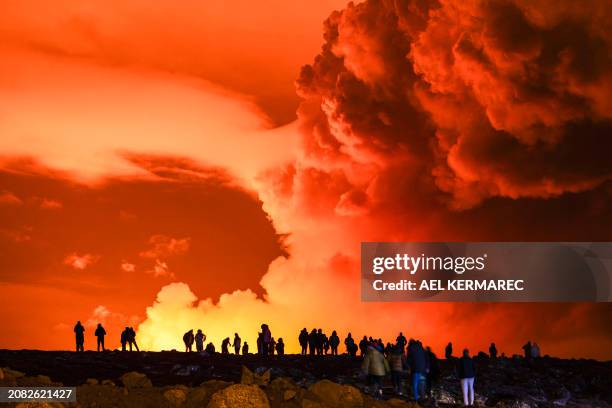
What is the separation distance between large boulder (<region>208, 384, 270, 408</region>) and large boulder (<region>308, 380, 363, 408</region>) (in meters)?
2.73

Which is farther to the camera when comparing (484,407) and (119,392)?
(484,407)


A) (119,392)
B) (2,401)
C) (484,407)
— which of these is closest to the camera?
(2,401)

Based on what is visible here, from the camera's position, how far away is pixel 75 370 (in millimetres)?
38750

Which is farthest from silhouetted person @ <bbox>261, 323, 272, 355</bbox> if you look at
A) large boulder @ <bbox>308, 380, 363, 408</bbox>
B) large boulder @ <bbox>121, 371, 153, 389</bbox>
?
large boulder @ <bbox>308, 380, 363, 408</bbox>

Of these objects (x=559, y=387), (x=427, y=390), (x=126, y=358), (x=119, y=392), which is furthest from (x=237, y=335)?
(x=119, y=392)

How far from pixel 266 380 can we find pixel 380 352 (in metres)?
4.40

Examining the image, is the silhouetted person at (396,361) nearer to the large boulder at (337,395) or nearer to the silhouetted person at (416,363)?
the silhouetted person at (416,363)

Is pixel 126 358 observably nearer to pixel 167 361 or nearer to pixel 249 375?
pixel 167 361

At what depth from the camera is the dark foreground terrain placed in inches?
1069

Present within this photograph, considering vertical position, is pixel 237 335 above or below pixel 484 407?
above

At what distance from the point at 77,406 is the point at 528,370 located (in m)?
31.5

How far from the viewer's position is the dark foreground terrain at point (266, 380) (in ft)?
89.0

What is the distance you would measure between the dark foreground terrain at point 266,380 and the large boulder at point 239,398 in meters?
0.03

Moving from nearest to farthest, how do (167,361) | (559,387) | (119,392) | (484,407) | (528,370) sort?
(119,392) < (484,407) < (167,361) < (559,387) < (528,370)
